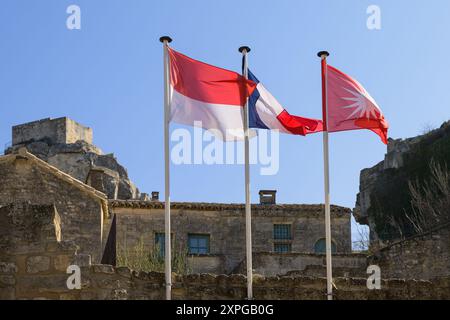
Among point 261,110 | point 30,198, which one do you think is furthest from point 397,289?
point 30,198

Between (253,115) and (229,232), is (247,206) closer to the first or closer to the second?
(253,115)

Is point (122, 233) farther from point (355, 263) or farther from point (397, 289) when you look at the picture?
point (397, 289)

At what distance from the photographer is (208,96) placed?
14.9 meters

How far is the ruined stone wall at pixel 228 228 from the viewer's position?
36.3 metres

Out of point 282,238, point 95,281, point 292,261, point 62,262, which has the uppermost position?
point 282,238

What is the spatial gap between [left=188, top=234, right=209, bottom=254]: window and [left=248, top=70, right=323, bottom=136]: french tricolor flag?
22.2 m

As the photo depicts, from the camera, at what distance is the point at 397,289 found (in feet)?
Answer: 49.2

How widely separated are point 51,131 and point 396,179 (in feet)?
104

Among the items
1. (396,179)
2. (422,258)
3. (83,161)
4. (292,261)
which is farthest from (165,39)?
(83,161)

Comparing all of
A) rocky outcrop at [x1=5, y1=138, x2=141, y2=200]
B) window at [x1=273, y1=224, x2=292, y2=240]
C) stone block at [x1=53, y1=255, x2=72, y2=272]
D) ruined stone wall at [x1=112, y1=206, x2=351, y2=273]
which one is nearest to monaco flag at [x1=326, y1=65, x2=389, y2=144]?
stone block at [x1=53, y1=255, x2=72, y2=272]

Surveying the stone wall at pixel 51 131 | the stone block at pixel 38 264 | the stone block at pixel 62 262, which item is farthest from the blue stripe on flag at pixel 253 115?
the stone wall at pixel 51 131

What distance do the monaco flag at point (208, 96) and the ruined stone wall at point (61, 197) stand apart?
12.7 metres

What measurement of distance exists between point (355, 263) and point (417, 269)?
7.69 m
